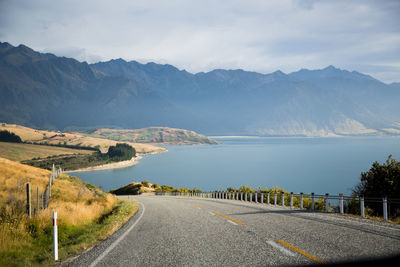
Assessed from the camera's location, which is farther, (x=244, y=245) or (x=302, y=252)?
(x=244, y=245)

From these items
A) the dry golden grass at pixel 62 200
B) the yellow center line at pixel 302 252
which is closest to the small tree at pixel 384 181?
the yellow center line at pixel 302 252

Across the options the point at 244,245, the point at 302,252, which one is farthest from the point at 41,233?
the point at 302,252

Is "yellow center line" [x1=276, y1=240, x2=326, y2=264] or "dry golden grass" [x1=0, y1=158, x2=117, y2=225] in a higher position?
"yellow center line" [x1=276, y1=240, x2=326, y2=264]

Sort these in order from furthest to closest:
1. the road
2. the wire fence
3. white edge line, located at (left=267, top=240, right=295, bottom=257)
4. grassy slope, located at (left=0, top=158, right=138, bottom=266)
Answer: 1. the wire fence
2. grassy slope, located at (left=0, top=158, right=138, bottom=266)
3. white edge line, located at (left=267, top=240, right=295, bottom=257)
4. the road

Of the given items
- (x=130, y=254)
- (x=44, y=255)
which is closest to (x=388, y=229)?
(x=130, y=254)

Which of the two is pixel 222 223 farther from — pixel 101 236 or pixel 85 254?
pixel 85 254

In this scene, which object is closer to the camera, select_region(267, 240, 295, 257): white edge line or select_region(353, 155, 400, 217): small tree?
select_region(267, 240, 295, 257): white edge line

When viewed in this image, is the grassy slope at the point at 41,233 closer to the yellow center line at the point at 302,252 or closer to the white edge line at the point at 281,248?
the white edge line at the point at 281,248

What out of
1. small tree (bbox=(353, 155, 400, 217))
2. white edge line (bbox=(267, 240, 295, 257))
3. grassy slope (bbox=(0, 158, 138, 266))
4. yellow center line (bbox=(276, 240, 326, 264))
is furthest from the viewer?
small tree (bbox=(353, 155, 400, 217))

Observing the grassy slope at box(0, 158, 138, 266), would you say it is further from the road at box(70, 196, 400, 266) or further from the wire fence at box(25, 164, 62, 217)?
the road at box(70, 196, 400, 266)

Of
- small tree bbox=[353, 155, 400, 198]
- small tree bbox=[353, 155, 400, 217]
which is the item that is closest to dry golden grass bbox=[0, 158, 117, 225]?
small tree bbox=[353, 155, 400, 217]

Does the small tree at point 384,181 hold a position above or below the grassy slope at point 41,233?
above

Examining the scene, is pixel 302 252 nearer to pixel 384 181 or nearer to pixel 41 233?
pixel 41 233

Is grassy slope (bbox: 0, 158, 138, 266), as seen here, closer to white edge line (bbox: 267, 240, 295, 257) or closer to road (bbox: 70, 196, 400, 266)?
road (bbox: 70, 196, 400, 266)
